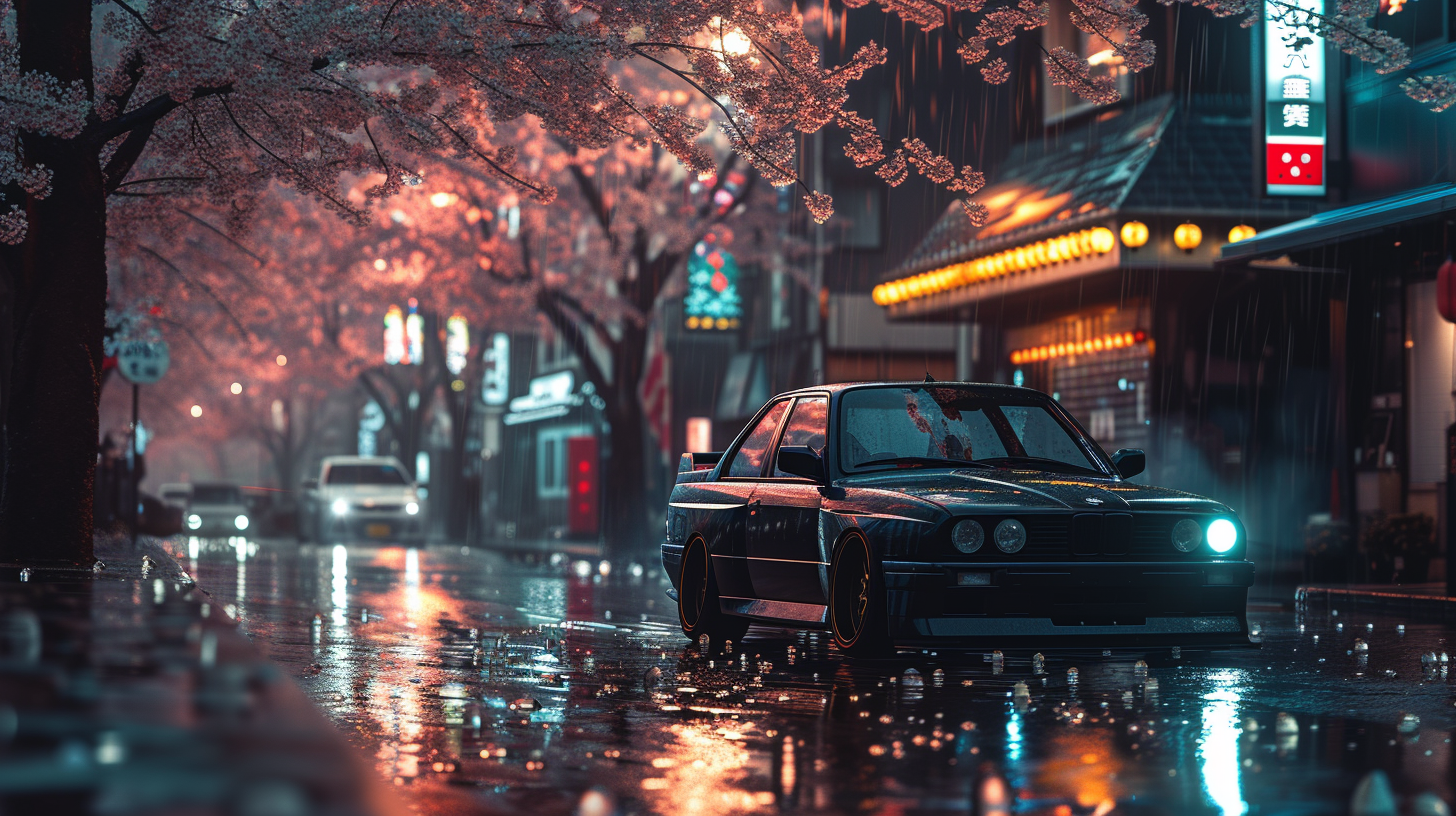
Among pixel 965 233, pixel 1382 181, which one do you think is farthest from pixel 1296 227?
pixel 965 233

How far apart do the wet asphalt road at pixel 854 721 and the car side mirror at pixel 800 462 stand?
0.98 m

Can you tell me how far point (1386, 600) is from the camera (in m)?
15.0

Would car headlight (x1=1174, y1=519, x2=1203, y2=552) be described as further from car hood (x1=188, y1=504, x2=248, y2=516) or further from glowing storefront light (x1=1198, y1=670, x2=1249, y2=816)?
car hood (x1=188, y1=504, x2=248, y2=516)

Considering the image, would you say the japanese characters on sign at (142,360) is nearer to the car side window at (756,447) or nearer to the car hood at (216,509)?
the car side window at (756,447)

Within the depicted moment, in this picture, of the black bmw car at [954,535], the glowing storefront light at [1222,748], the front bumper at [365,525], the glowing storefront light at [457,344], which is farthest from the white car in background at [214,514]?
the glowing storefront light at [1222,748]

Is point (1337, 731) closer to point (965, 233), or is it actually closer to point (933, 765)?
point (933, 765)

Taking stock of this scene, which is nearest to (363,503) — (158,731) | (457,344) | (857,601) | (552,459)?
(552,459)

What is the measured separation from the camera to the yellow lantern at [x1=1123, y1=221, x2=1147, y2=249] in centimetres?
1991

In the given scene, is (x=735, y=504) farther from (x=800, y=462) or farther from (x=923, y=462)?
(x=923, y=462)

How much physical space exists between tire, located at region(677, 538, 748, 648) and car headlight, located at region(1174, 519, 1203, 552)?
2.56 metres

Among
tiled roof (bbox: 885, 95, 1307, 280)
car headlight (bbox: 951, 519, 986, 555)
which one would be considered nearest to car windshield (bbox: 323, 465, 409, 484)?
tiled roof (bbox: 885, 95, 1307, 280)

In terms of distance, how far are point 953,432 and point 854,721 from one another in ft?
10.4

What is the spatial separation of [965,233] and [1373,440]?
6632mm

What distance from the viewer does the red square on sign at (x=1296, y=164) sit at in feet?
61.2
